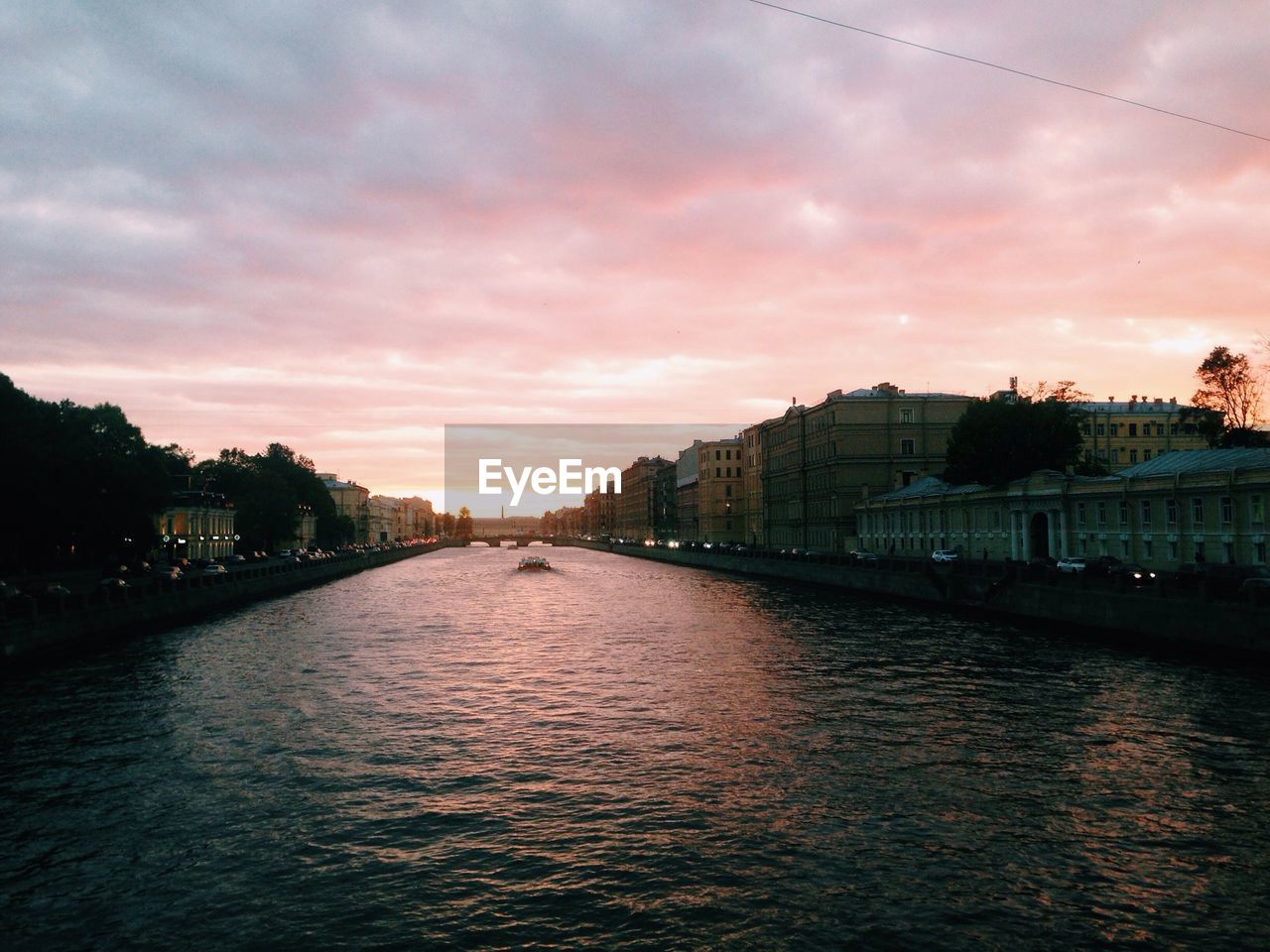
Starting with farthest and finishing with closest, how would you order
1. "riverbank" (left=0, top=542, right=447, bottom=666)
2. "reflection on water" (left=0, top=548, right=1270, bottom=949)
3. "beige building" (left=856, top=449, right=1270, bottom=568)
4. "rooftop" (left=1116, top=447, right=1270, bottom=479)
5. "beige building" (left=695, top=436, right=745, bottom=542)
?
1. "beige building" (left=695, top=436, right=745, bottom=542)
2. "rooftop" (left=1116, top=447, right=1270, bottom=479)
3. "beige building" (left=856, top=449, right=1270, bottom=568)
4. "riverbank" (left=0, top=542, right=447, bottom=666)
5. "reflection on water" (left=0, top=548, right=1270, bottom=949)

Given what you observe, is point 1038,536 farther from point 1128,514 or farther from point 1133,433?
point 1133,433

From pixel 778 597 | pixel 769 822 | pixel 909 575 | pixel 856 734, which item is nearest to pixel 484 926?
pixel 769 822

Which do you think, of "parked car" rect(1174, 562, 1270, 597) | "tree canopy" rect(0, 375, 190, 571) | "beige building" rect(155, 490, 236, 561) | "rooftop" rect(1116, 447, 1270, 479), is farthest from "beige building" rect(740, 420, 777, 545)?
"parked car" rect(1174, 562, 1270, 597)

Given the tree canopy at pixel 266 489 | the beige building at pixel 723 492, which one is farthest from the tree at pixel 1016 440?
the tree canopy at pixel 266 489

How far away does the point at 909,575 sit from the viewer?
65750 millimetres

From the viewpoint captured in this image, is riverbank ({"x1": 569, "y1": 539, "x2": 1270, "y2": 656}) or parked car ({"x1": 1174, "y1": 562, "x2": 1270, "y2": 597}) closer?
riverbank ({"x1": 569, "y1": 539, "x2": 1270, "y2": 656})

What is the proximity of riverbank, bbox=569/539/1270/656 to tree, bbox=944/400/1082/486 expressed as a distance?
1984 cm

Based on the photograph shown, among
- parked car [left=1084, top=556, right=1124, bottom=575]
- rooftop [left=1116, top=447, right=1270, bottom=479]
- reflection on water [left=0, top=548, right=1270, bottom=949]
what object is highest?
rooftop [left=1116, top=447, right=1270, bottom=479]

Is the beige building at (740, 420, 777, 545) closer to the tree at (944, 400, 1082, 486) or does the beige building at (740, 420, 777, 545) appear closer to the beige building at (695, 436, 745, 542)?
the beige building at (695, 436, 745, 542)

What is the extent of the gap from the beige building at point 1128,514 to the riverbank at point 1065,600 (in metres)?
11.8

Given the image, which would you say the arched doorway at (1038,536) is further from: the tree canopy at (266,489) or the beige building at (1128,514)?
the tree canopy at (266,489)

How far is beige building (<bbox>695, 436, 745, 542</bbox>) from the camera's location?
185 metres

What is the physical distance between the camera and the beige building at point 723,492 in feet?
607

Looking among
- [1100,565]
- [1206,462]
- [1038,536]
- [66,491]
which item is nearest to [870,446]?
[1038,536]
